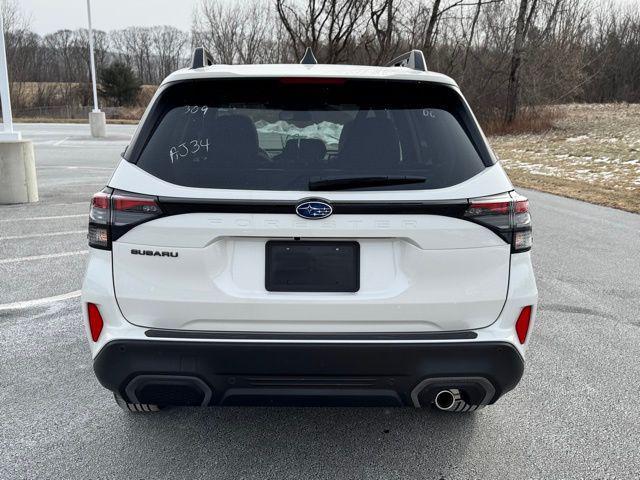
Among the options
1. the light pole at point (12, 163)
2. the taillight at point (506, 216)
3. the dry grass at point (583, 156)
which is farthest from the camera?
the dry grass at point (583, 156)

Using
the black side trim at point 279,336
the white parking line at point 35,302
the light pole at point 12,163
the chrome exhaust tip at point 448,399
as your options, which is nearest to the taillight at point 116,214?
the black side trim at point 279,336

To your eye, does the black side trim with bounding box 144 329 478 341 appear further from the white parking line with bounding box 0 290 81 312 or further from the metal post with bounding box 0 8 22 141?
the metal post with bounding box 0 8 22 141

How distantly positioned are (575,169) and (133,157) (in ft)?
56.6

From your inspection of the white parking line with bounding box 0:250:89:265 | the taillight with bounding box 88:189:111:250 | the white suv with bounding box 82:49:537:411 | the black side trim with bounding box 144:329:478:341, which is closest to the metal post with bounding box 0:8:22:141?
the white parking line with bounding box 0:250:89:265

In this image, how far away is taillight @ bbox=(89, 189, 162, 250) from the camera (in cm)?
222

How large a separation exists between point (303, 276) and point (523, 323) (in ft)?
3.18

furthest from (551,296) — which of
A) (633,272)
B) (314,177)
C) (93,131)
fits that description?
(93,131)

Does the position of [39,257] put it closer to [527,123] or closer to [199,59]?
[199,59]

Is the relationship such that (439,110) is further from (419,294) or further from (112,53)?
(112,53)

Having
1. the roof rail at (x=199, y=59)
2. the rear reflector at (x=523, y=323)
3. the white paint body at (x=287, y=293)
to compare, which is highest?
the roof rail at (x=199, y=59)

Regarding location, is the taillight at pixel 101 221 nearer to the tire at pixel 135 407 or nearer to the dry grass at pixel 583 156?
the tire at pixel 135 407

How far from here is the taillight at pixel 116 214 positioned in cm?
222

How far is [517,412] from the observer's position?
123 inches

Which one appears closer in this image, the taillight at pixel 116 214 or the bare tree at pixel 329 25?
the taillight at pixel 116 214
